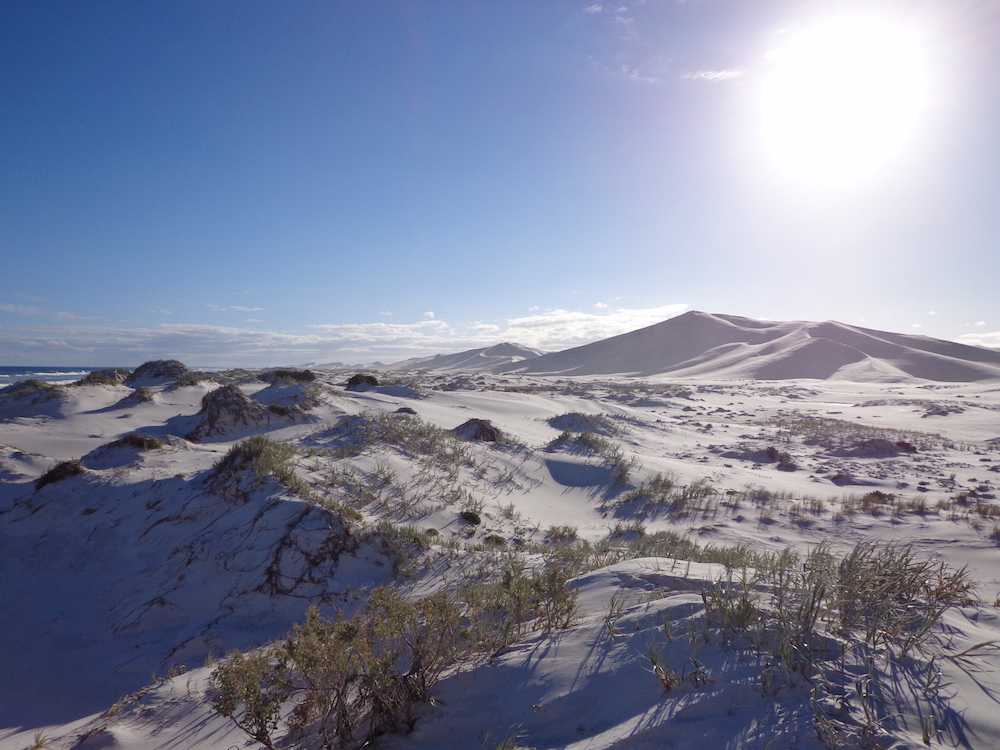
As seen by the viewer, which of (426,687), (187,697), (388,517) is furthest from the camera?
(388,517)

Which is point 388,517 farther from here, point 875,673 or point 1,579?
point 875,673

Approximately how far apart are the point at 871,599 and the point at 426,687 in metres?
2.29

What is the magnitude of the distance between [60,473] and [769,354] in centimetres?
6267

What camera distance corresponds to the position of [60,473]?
5594mm

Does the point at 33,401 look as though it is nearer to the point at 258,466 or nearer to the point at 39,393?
the point at 39,393

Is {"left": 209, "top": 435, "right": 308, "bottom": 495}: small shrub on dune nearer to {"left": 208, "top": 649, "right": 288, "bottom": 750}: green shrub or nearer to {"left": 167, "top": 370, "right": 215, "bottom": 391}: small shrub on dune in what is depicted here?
{"left": 208, "top": 649, "right": 288, "bottom": 750}: green shrub

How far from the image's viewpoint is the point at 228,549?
14.1 ft

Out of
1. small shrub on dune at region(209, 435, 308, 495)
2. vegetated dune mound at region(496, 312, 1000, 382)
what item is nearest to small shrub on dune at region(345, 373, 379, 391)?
small shrub on dune at region(209, 435, 308, 495)

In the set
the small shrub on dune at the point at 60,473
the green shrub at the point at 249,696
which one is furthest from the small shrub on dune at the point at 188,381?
the green shrub at the point at 249,696

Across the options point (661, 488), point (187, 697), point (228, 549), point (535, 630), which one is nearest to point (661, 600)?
point (535, 630)

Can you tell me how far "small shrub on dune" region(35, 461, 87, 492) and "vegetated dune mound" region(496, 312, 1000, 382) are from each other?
4850cm

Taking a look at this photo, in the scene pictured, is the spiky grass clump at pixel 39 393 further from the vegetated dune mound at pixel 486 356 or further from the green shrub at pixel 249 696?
the vegetated dune mound at pixel 486 356

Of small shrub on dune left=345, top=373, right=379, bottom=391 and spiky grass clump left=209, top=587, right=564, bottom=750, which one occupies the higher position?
small shrub on dune left=345, top=373, right=379, bottom=391

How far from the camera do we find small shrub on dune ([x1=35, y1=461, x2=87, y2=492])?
18.1 ft
